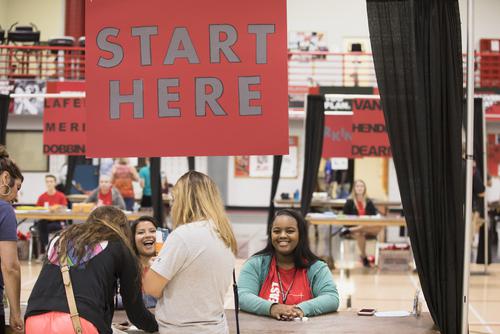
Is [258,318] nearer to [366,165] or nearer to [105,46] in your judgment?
[105,46]

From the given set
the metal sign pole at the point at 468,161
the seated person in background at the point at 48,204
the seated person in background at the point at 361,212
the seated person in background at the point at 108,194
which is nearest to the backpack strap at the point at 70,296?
the metal sign pole at the point at 468,161

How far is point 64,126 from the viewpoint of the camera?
1258cm

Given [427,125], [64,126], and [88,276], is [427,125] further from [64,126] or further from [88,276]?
[64,126]

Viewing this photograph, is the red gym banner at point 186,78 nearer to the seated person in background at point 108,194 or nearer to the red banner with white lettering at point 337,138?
the seated person in background at point 108,194

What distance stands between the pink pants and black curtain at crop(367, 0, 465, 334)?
1.62m

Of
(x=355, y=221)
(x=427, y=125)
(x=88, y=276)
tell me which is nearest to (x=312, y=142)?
(x=355, y=221)

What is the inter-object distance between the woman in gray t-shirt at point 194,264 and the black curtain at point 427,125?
3.58 ft

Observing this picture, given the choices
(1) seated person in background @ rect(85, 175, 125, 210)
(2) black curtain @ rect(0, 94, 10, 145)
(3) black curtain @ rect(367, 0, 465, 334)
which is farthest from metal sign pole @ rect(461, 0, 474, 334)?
(2) black curtain @ rect(0, 94, 10, 145)

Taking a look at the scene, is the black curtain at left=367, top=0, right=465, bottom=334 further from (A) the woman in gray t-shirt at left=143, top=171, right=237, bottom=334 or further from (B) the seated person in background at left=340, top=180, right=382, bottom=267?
(B) the seated person in background at left=340, top=180, right=382, bottom=267

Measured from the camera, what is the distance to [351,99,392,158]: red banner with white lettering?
487 inches

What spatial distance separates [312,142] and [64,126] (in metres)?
3.96

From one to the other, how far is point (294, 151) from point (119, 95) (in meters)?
19.8

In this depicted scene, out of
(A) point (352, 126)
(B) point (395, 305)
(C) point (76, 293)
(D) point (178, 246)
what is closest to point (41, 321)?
(C) point (76, 293)

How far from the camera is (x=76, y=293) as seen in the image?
3152 mm
